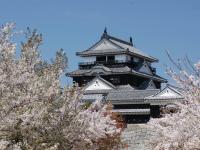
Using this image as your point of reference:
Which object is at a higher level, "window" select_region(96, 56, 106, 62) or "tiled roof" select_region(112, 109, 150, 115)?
"window" select_region(96, 56, 106, 62)

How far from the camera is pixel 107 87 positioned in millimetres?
46875

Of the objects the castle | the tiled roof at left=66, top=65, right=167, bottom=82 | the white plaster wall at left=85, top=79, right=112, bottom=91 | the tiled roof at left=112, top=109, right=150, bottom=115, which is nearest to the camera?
the tiled roof at left=112, top=109, right=150, bottom=115

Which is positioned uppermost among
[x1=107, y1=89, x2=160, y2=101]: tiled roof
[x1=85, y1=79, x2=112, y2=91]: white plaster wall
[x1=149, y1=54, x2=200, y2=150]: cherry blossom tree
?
[x1=85, y1=79, x2=112, y2=91]: white plaster wall

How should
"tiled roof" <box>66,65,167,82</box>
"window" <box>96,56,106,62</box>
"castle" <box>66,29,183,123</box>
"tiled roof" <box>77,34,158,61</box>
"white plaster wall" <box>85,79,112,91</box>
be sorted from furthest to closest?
"window" <box>96,56,106,62</box> → "tiled roof" <box>77,34,158,61</box> → "tiled roof" <box>66,65,167,82</box> → "white plaster wall" <box>85,79,112,91</box> → "castle" <box>66,29,183,123</box>

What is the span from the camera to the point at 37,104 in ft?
26.4

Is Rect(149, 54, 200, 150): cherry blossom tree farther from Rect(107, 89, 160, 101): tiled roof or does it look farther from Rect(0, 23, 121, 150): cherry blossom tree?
Rect(107, 89, 160, 101): tiled roof

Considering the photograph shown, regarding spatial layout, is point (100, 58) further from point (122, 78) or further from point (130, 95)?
point (130, 95)

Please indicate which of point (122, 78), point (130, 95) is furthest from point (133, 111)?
point (122, 78)

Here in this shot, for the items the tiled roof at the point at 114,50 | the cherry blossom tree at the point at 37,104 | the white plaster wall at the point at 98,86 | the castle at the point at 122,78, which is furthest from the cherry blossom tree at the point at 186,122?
the tiled roof at the point at 114,50

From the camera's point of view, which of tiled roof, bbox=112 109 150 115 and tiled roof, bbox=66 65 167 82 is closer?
tiled roof, bbox=112 109 150 115

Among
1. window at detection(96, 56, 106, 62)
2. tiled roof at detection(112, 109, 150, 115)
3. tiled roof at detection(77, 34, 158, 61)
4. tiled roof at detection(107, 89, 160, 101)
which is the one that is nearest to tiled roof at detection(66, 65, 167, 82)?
tiled roof at detection(77, 34, 158, 61)

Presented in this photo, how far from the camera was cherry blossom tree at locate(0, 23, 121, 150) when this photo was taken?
775 centimetres

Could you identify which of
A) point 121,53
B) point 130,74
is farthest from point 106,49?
point 130,74

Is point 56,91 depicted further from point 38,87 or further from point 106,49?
point 106,49
